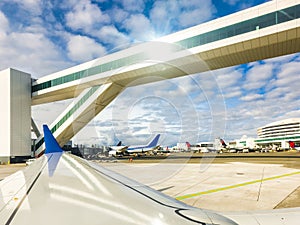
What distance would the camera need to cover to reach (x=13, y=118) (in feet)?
134

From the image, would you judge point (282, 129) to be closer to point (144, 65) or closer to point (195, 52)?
point (195, 52)

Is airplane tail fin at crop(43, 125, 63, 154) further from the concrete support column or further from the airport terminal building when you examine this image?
the concrete support column

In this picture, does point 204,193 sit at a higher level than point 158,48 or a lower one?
lower

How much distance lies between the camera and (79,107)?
121ft

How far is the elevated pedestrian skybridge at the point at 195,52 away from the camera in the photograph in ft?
80.4

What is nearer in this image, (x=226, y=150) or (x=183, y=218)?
(x=183, y=218)

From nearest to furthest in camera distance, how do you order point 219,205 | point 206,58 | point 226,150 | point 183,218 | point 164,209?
point 183,218, point 164,209, point 219,205, point 206,58, point 226,150

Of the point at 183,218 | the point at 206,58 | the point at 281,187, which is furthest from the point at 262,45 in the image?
the point at 183,218

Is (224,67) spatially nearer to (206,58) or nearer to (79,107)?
(206,58)

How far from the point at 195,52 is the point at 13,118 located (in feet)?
112

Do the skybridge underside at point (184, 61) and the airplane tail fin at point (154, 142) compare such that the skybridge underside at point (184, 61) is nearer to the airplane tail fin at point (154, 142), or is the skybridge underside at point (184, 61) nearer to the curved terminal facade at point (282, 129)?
the airplane tail fin at point (154, 142)

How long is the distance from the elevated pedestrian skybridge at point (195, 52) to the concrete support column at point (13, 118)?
5.21 metres

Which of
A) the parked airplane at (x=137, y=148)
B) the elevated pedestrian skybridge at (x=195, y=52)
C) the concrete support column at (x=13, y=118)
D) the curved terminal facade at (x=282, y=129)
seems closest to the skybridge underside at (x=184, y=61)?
the elevated pedestrian skybridge at (x=195, y=52)

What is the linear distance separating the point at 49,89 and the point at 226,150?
264 feet
